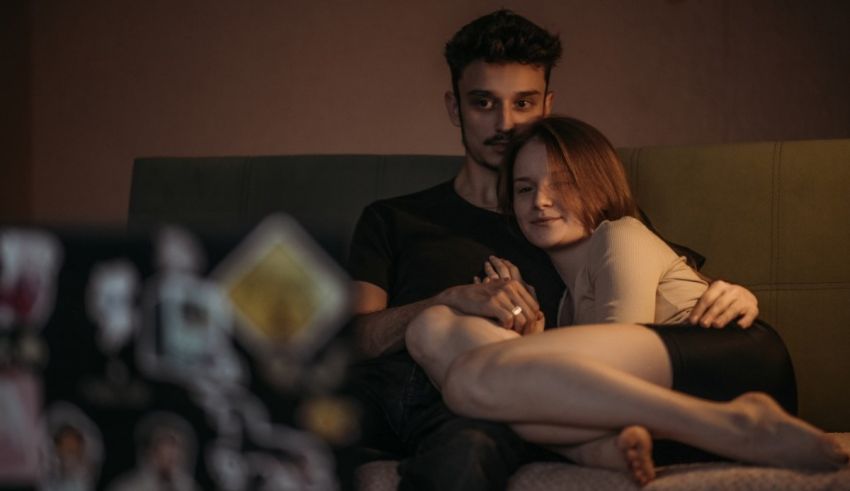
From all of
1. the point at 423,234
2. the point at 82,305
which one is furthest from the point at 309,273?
the point at 423,234

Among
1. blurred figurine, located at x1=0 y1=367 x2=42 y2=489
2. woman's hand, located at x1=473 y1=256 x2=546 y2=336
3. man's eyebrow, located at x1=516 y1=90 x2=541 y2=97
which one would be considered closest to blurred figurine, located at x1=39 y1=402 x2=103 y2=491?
blurred figurine, located at x1=0 y1=367 x2=42 y2=489

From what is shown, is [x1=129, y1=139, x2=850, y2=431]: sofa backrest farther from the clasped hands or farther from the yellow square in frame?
the yellow square in frame

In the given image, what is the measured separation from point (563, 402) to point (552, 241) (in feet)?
1.52

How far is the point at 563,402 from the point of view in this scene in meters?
1.26

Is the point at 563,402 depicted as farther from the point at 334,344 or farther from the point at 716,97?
the point at 716,97

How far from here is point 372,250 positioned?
6.14 feet

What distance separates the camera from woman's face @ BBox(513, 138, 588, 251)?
1.68 metres

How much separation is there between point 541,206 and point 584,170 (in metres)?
0.10

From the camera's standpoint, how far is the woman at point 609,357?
4.13ft

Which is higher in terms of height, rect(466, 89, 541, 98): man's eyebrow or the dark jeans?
rect(466, 89, 541, 98): man's eyebrow

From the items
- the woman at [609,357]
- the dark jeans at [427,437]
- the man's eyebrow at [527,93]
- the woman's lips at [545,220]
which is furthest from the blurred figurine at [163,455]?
the man's eyebrow at [527,93]

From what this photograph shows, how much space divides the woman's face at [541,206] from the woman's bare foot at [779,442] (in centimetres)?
48

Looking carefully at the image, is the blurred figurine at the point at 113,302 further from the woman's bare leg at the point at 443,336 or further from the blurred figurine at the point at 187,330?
the woman's bare leg at the point at 443,336

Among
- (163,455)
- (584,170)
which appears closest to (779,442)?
(584,170)
